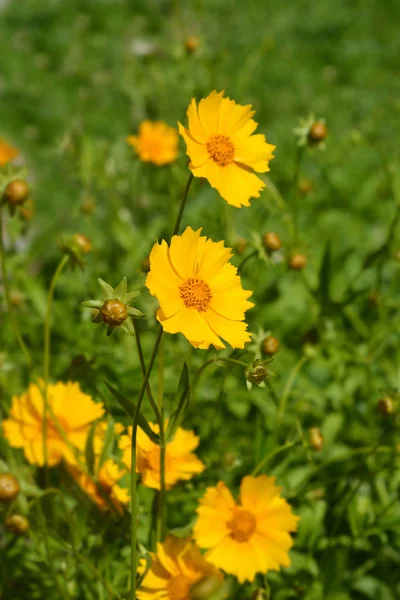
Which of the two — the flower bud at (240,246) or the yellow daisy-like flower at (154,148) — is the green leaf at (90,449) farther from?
the yellow daisy-like flower at (154,148)

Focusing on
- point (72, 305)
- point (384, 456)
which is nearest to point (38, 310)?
point (72, 305)

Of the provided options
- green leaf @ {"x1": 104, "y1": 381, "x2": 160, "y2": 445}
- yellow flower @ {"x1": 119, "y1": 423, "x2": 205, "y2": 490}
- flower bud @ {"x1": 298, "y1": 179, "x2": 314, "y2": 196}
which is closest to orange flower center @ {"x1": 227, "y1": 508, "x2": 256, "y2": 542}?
yellow flower @ {"x1": 119, "y1": 423, "x2": 205, "y2": 490}

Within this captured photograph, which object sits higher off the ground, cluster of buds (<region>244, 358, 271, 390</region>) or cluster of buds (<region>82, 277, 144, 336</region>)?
cluster of buds (<region>82, 277, 144, 336</region>)

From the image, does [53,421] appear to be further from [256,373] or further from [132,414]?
[256,373]

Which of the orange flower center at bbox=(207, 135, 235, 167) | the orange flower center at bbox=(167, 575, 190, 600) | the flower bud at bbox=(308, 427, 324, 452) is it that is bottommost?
the orange flower center at bbox=(167, 575, 190, 600)

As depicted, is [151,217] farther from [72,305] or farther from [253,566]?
[253,566]

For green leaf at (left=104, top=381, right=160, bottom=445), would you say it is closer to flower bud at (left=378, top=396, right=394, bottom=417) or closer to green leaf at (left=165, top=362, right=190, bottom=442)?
green leaf at (left=165, top=362, right=190, bottom=442)

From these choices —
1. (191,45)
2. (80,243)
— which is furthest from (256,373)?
(191,45)

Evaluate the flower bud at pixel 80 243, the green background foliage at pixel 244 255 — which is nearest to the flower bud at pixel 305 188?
the green background foliage at pixel 244 255
